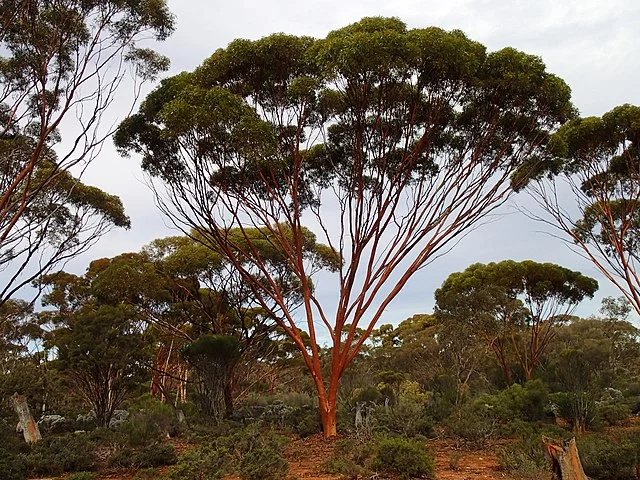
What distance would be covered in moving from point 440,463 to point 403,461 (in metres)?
1.98

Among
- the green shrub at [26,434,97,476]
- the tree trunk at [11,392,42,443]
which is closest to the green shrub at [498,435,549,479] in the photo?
the green shrub at [26,434,97,476]

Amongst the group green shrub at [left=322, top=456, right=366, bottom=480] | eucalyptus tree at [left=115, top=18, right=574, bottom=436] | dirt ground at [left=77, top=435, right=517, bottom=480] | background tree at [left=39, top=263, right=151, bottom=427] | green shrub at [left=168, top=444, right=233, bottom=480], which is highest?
eucalyptus tree at [left=115, top=18, right=574, bottom=436]

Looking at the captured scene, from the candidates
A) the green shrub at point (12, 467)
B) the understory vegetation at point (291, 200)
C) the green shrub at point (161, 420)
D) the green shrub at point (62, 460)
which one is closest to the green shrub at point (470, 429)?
the understory vegetation at point (291, 200)

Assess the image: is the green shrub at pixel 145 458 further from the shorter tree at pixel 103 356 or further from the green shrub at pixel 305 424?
the shorter tree at pixel 103 356

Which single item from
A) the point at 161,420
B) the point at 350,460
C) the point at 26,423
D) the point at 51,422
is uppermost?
the point at 26,423

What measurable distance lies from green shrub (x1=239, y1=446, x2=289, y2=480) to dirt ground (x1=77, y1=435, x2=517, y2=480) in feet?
2.31

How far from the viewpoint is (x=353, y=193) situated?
50.1ft

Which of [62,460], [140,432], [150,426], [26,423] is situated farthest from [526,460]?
[26,423]

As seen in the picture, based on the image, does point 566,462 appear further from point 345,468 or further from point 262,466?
point 262,466

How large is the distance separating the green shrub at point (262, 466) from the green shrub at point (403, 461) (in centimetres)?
160

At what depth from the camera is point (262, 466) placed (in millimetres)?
8062

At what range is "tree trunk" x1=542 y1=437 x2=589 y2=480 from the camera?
241 inches

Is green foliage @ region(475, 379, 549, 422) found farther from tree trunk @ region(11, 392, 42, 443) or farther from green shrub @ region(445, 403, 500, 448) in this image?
tree trunk @ region(11, 392, 42, 443)

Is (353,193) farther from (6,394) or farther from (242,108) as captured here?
(6,394)
